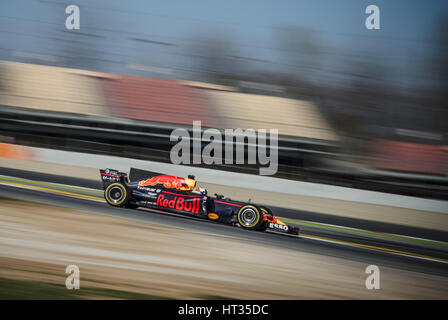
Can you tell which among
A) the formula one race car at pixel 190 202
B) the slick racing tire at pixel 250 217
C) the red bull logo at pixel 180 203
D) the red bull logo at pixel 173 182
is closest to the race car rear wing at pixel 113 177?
the formula one race car at pixel 190 202

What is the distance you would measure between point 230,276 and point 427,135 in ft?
44.3

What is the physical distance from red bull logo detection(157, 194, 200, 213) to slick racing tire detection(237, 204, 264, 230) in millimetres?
850

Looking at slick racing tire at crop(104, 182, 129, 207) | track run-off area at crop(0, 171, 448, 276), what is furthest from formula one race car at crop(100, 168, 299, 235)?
track run-off area at crop(0, 171, 448, 276)

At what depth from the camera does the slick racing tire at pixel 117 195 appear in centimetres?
954

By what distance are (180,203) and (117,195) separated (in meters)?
1.45

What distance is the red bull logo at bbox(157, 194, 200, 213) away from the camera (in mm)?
9047

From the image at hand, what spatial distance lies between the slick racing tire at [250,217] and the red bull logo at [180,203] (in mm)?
850

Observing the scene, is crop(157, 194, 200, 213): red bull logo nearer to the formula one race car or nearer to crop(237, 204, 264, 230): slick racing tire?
the formula one race car

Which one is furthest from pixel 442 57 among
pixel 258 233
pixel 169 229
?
pixel 169 229

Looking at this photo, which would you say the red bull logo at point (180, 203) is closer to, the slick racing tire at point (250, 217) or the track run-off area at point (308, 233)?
the track run-off area at point (308, 233)

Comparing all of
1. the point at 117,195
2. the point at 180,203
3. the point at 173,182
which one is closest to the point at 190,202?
the point at 180,203

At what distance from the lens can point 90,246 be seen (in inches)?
274

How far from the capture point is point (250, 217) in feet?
29.4
